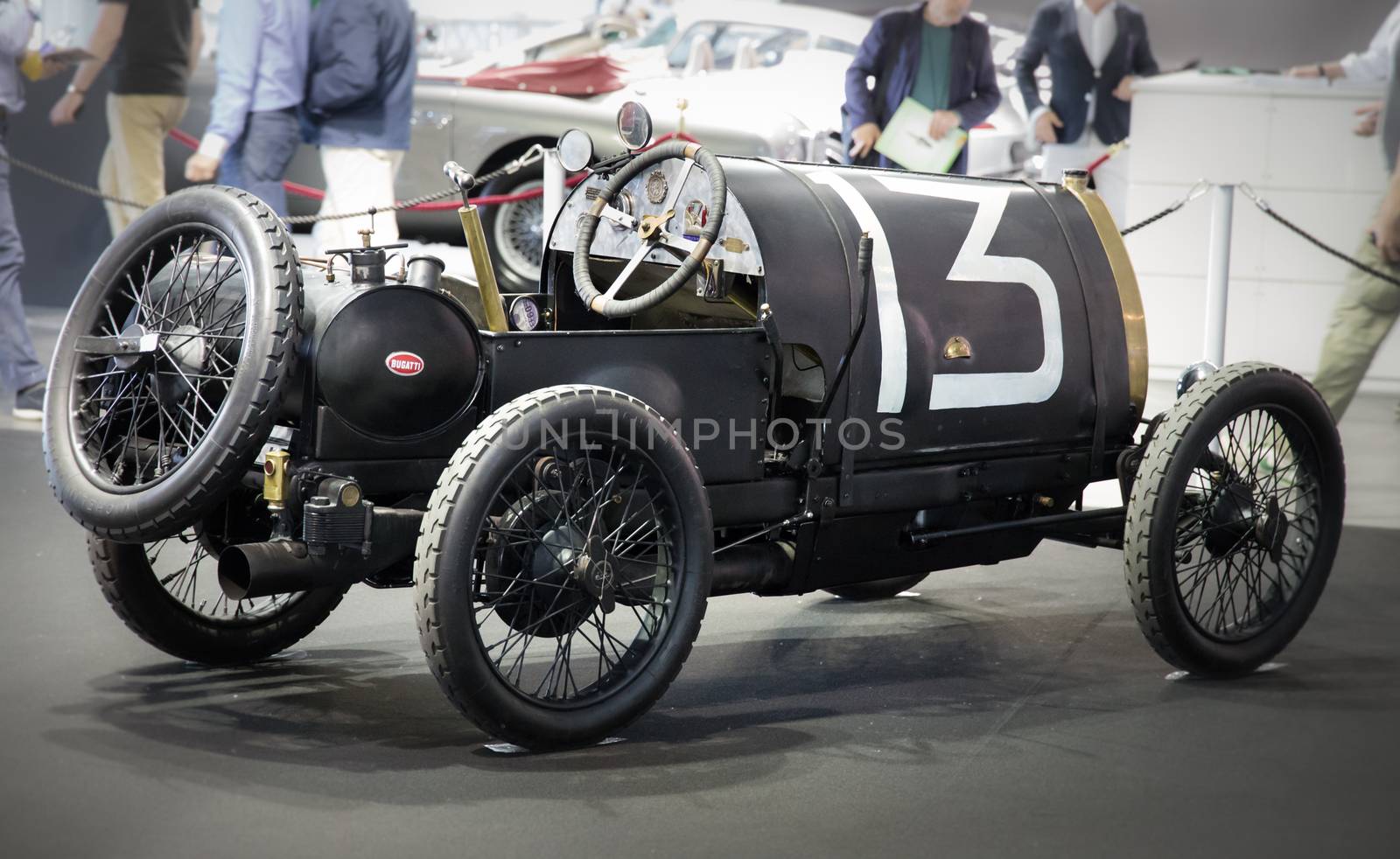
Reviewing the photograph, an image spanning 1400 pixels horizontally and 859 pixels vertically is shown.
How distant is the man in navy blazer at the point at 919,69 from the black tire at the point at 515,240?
81.3 inches

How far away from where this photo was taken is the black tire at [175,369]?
10.6 ft

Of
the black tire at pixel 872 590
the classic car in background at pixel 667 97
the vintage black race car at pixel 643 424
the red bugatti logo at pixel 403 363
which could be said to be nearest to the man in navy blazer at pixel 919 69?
the classic car in background at pixel 667 97

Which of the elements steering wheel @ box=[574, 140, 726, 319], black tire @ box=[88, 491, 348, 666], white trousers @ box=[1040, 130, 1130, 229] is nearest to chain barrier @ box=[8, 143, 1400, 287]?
steering wheel @ box=[574, 140, 726, 319]

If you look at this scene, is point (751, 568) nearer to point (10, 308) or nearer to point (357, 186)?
point (10, 308)

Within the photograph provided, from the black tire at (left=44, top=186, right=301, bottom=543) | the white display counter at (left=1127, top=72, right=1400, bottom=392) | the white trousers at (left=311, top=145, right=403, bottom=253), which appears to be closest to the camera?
the black tire at (left=44, top=186, right=301, bottom=543)

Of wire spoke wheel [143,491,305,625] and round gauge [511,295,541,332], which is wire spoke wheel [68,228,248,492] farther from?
round gauge [511,295,541,332]

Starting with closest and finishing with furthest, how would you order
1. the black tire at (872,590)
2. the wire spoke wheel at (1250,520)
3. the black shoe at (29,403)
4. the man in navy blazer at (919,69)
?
the wire spoke wheel at (1250,520) < the black tire at (872,590) < the black shoe at (29,403) < the man in navy blazer at (919,69)

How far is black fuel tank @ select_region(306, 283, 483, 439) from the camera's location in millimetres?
3301

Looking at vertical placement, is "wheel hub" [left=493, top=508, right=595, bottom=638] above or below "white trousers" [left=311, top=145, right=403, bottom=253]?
below

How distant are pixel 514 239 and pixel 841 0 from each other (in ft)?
8.07

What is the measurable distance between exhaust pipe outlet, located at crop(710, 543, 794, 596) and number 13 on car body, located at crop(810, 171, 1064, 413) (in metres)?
0.46

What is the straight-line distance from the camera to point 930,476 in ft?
13.0

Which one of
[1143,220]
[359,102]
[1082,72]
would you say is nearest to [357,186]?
[359,102]

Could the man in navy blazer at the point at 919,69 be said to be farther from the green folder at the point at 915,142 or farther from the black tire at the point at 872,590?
the black tire at the point at 872,590
